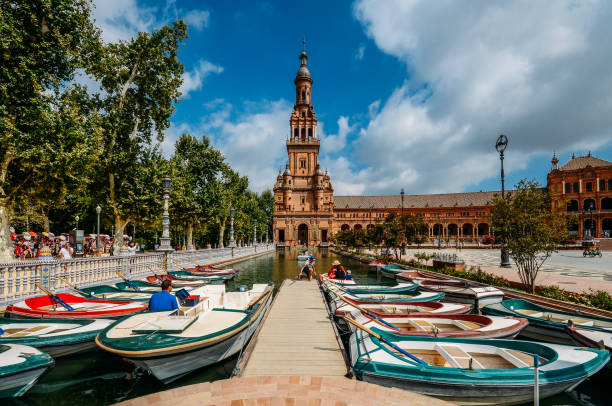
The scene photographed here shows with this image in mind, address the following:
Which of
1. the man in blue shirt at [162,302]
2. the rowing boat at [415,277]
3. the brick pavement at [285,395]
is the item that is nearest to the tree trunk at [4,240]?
the man in blue shirt at [162,302]

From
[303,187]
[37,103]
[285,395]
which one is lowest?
[285,395]

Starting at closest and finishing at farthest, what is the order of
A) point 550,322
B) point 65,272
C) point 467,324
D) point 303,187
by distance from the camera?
1. point 550,322
2. point 467,324
3. point 65,272
4. point 303,187

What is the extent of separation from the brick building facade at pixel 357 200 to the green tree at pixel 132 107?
47.2 meters

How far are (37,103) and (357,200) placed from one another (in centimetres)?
9520

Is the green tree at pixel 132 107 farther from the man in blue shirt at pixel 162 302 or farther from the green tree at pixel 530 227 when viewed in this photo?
the green tree at pixel 530 227

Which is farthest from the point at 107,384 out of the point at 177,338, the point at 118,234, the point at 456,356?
the point at 118,234

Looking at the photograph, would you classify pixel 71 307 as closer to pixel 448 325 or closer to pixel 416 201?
pixel 448 325

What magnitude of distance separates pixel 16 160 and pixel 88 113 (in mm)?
7928

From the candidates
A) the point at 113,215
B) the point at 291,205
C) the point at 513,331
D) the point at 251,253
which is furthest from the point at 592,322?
the point at 291,205

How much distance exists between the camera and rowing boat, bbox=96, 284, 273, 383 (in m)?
5.60

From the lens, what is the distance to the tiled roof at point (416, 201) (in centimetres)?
9569

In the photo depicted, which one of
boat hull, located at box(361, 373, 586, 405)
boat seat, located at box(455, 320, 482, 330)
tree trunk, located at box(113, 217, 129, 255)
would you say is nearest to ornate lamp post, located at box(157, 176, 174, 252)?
tree trunk, located at box(113, 217, 129, 255)

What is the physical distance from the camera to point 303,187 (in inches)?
3159

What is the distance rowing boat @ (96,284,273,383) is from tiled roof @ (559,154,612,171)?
312 ft
